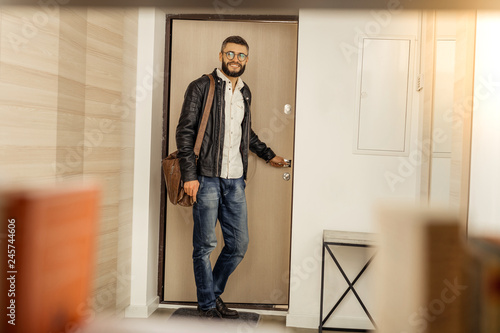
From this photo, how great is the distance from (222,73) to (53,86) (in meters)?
0.81

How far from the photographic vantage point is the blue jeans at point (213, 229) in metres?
1.49

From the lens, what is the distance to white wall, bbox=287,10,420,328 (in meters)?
1.52

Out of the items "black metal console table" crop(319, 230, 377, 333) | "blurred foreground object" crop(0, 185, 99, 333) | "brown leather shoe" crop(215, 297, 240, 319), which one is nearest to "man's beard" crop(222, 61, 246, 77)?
"black metal console table" crop(319, 230, 377, 333)

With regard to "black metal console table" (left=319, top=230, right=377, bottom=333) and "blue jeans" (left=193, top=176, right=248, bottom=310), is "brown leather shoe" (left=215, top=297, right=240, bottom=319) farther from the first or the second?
"black metal console table" (left=319, top=230, right=377, bottom=333)

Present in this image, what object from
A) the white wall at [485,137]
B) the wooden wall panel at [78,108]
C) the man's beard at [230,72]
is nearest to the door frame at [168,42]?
the wooden wall panel at [78,108]

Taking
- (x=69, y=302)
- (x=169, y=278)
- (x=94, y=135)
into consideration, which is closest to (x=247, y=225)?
(x=169, y=278)

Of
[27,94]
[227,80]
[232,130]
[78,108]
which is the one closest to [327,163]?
[232,130]

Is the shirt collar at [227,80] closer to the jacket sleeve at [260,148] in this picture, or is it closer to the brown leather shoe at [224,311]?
the jacket sleeve at [260,148]

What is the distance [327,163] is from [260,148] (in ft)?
0.89

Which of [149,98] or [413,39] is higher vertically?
[413,39]

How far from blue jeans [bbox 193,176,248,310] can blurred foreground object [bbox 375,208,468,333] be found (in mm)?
1271

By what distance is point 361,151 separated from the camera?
5.05 feet

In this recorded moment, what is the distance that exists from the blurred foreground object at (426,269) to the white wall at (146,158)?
1407 mm

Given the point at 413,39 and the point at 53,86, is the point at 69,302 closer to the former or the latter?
the point at 53,86
